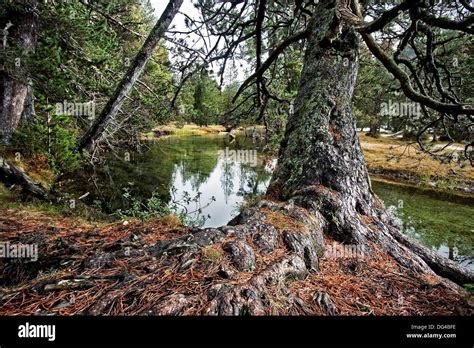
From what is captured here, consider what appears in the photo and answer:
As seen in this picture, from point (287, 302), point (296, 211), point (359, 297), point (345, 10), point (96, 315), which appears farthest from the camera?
point (345, 10)

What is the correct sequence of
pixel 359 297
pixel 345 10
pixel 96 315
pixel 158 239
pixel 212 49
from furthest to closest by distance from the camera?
1. pixel 212 49
2. pixel 345 10
3. pixel 158 239
4. pixel 359 297
5. pixel 96 315

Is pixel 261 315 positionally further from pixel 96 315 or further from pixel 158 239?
pixel 158 239

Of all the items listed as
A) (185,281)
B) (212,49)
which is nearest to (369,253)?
(185,281)

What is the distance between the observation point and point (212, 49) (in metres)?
4.97

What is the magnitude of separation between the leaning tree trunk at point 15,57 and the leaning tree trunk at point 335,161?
4.10m

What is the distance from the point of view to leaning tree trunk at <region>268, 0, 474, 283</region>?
106 inches

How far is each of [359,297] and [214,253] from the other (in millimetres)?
1037

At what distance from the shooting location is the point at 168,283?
5.17 feet

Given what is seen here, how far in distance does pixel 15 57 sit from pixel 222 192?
30.5 ft
